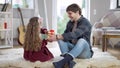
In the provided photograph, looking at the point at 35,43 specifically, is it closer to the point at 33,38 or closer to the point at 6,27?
the point at 33,38

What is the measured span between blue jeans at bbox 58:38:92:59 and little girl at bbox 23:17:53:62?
22 centimetres

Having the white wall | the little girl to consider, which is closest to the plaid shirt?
the little girl

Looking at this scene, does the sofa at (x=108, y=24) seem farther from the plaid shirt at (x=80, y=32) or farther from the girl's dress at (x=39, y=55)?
the girl's dress at (x=39, y=55)

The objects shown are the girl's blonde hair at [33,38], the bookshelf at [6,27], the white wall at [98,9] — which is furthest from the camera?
the white wall at [98,9]

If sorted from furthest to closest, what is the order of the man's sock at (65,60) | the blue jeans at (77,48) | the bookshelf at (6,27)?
the bookshelf at (6,27) → the blue jeans at (77,48) → the man's sock at (65,60)

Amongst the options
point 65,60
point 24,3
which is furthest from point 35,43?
point 24,3

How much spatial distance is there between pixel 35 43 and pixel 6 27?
2.41 metres

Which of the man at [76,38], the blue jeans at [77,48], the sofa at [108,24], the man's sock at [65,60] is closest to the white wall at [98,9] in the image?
the sofa at [108,24]

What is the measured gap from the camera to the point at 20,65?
2654 mm

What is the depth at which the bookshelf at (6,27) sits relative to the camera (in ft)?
16.0

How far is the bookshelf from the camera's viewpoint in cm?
489

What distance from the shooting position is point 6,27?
16.1 feet

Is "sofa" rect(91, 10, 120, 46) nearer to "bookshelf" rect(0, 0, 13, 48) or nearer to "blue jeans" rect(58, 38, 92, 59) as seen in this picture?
"bookshelf" rect(0, 0, 13, 48)

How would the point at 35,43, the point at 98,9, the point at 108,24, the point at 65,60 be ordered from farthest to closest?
1. the point at 98,9
2. the point at 108,24
3. the point at 35,43
4. the point at 65,60
